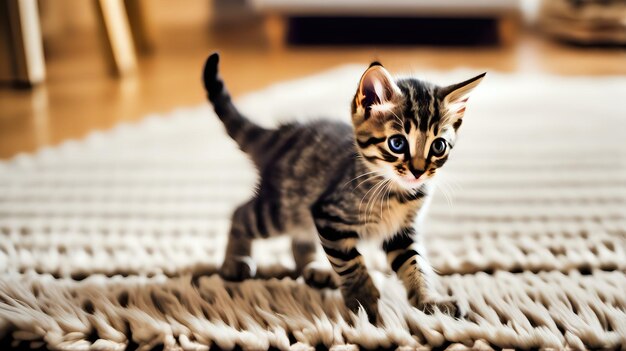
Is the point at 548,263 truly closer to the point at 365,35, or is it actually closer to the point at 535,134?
the point at 535,134

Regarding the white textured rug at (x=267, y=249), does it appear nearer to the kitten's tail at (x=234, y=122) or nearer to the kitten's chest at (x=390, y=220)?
the kitten's chest at (x=390, y=220)

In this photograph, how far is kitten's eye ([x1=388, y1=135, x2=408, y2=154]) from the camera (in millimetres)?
770

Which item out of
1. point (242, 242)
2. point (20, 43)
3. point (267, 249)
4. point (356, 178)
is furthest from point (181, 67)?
point (356, 178)

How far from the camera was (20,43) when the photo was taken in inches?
79.3

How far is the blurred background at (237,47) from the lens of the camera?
198cm

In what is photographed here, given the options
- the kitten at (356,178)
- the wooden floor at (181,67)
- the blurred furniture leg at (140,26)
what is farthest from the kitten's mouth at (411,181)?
the blurred furniture leg at (140,26)

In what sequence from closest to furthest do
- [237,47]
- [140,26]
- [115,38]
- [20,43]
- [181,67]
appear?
[20,43], [115,38], [181,67], [140,26], [237,47]

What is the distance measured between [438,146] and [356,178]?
4.2 inches

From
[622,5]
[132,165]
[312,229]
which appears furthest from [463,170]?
[622,5]

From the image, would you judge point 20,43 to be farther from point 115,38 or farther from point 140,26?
point 140,26

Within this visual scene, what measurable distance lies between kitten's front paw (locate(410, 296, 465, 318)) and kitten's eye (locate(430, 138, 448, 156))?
Result: 190mm

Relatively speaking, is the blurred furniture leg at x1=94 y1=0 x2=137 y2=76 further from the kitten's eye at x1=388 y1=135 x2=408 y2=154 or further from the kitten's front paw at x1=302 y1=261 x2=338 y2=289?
the kitten's eye at x1=388 y1=135 x2=408 y2=154

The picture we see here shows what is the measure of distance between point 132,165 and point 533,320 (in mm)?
919

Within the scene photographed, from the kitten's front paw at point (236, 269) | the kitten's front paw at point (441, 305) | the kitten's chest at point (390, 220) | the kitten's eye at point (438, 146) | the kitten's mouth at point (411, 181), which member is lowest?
the kitten's front paw at point (441, 305)
